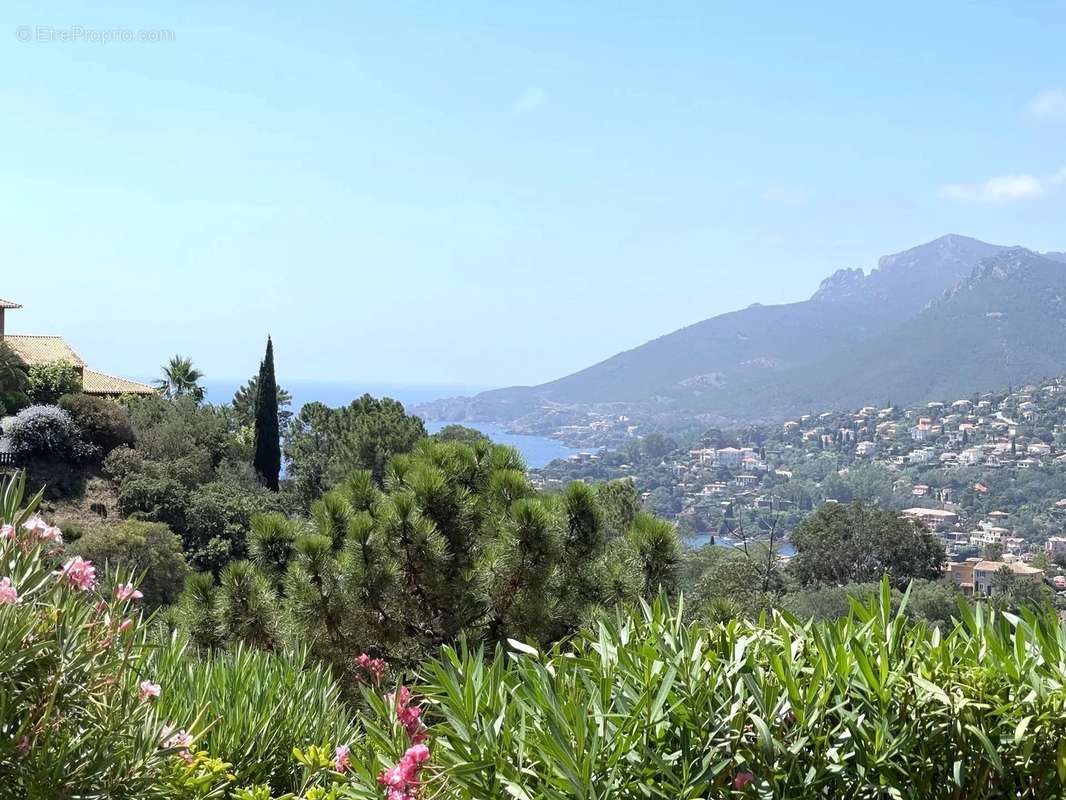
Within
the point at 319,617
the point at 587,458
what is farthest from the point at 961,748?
the point at 587,458

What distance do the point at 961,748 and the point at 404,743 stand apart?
4.63ft

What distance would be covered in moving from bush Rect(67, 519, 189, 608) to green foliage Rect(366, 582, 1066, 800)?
1626 cm

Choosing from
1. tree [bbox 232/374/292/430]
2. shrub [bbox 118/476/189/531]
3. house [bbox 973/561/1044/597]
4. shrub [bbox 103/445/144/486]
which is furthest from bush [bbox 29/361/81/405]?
house [bbox 973/561/1044/597]

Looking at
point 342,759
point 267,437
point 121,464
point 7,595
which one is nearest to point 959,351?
point 267,437

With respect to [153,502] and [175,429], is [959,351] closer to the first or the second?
Answer: [175,429]

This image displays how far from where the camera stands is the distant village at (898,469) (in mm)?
75375

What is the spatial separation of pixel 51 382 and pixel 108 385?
565cm

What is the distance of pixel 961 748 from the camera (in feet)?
6.86

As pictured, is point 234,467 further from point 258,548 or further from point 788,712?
point 788,712

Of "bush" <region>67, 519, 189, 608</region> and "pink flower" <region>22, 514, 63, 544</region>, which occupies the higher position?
"pink flower" <region>22, 514, 63, 544</region>

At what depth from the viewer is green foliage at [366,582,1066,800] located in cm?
205

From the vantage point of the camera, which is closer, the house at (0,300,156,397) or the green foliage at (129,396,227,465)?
the green foliage at (129,396,227,465)

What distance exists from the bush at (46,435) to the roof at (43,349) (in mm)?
6152

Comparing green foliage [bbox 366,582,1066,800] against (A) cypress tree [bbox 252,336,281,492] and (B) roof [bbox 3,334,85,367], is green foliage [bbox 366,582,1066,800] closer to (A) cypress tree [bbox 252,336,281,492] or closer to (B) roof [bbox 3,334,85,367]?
(A) cypress tree [bbox 252,336,281,492]
